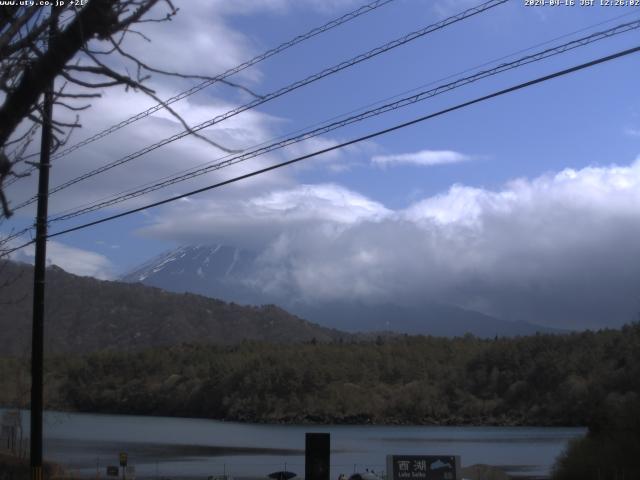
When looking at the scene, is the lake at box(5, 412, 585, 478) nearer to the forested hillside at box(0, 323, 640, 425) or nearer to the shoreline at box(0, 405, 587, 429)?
the shoreline at box(0, 405, 587, 429)

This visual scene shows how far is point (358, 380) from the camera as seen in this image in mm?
146125

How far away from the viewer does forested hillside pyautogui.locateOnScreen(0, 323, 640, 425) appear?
125m

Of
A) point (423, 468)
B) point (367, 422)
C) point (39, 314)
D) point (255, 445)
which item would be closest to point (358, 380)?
point (367, 422)

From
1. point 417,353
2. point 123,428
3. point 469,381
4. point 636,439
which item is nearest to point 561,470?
point 636,439

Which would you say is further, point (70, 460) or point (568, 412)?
point (568, 412)

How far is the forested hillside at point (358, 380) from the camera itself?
125 meters

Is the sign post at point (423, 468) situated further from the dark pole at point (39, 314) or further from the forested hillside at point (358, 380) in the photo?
the forested hillside at point (358, 380)

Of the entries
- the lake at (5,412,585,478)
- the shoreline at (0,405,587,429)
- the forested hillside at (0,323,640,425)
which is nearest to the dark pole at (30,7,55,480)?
the lake at (5,412,585,478)

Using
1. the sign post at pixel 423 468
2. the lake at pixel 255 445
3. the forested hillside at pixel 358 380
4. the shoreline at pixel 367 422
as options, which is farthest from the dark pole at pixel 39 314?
the shoreline at pixel 367 422

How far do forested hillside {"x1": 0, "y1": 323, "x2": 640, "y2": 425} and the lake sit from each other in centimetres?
665

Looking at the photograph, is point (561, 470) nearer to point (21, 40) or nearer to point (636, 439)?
point (636, 439)

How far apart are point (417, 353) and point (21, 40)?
148544 millimetres

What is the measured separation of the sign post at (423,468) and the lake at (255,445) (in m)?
27.7

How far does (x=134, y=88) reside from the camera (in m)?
6.00
